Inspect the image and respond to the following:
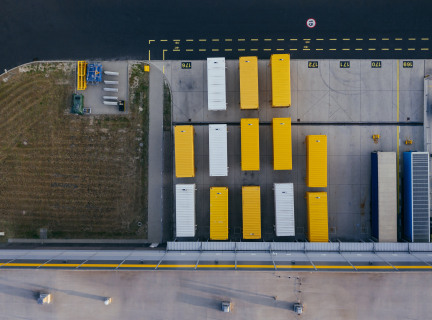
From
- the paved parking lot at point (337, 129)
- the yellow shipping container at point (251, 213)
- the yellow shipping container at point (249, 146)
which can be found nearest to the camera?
the yellow shipping container at point (249, 146)

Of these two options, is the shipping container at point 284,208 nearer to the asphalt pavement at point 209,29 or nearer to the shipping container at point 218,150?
the shipping container at point 218,150

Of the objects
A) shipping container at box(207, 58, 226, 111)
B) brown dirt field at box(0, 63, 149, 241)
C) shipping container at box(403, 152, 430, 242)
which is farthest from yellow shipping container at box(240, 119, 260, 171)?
shipping container at box(403, 152, 430, 242)

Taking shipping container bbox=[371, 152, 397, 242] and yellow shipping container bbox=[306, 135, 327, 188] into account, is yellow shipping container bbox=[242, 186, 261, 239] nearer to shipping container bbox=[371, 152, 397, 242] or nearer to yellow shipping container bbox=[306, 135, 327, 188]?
yellow shipping container bbox=[306, 135, 327, 188]

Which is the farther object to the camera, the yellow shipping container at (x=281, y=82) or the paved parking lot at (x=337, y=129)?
the paved parking lot at (x=337, y=129)

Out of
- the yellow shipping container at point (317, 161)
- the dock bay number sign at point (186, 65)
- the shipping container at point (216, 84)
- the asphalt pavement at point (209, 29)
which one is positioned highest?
the asphalt pavement at point (209, 29)

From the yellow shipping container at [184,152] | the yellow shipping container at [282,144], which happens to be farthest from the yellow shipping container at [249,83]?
the yellow shipping container at [184,152]

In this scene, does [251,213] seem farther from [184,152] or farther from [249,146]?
[184,152]

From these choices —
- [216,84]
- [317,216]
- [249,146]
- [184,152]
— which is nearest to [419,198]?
[317,216]
